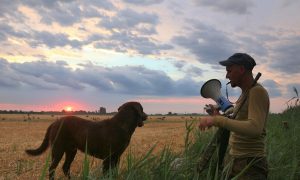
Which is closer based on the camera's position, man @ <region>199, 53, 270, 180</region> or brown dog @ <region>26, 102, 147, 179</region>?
man @ <region>199, 53, 270, 180</region>

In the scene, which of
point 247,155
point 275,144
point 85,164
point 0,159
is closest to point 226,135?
point 247,155

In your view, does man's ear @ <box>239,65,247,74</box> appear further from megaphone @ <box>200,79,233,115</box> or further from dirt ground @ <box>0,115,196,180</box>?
dirt ground @ <box>0,115,196,180</box>

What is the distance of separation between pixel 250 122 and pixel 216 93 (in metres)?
0.69

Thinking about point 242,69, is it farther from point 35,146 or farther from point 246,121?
point 35,146

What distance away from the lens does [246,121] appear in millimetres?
4410

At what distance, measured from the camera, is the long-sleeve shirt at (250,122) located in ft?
14.4

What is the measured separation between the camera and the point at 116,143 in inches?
335

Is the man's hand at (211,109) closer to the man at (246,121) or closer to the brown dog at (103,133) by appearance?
the man at (246,121)

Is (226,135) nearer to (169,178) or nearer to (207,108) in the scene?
(207,108)

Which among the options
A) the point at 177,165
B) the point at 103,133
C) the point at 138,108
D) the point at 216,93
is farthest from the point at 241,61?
the point at 103,133

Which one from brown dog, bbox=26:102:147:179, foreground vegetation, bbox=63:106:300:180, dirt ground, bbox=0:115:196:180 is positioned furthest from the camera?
brown dog, bbox=26:102:147:179

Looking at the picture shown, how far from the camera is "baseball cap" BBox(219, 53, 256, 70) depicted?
4.58 m

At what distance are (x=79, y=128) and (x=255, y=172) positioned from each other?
470 centimetres

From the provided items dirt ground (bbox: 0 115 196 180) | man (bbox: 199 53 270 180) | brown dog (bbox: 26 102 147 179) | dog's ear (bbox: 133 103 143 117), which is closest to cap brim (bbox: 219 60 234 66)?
man (bbox: 199 53 270 180)
